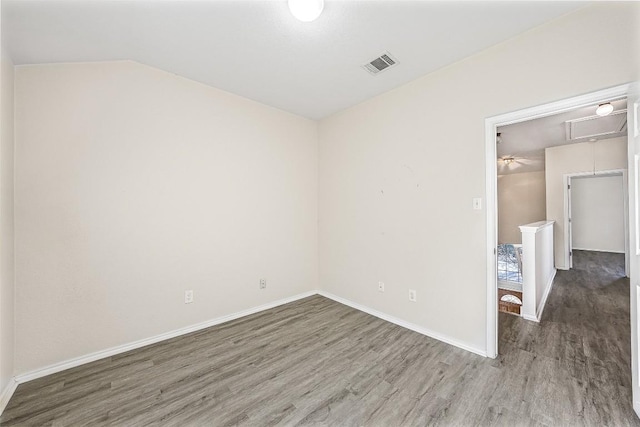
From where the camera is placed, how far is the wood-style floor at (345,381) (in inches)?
59.9

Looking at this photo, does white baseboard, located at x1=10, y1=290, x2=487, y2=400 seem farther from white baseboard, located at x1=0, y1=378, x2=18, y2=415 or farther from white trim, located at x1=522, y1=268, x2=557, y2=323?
white trim, located at x1=522, y1=268, x2=557, y2=323

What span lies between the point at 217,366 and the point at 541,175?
9.32 metres

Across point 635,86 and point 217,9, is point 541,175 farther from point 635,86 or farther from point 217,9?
point 217,9

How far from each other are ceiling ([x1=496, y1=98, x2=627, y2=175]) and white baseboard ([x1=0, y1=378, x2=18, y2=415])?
17.4ft

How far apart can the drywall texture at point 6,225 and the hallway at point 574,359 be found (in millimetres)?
3359

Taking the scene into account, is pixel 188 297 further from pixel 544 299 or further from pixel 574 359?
pixel 544 299

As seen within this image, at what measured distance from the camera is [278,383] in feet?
6.00

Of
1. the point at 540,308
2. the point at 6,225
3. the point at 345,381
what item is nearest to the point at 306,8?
the point at 6,225

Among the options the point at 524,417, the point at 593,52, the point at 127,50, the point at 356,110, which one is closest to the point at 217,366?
the point at 524,417

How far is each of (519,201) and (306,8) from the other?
8799 millimetres

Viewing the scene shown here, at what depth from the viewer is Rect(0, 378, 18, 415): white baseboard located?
158cm

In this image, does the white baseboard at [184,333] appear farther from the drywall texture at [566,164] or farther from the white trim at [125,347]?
the drywall texture at [566,164]

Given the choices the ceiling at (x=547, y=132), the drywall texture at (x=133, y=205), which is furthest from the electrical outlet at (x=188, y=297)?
the ceiling at (x=547, y=132)

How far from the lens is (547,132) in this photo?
4.14 m
